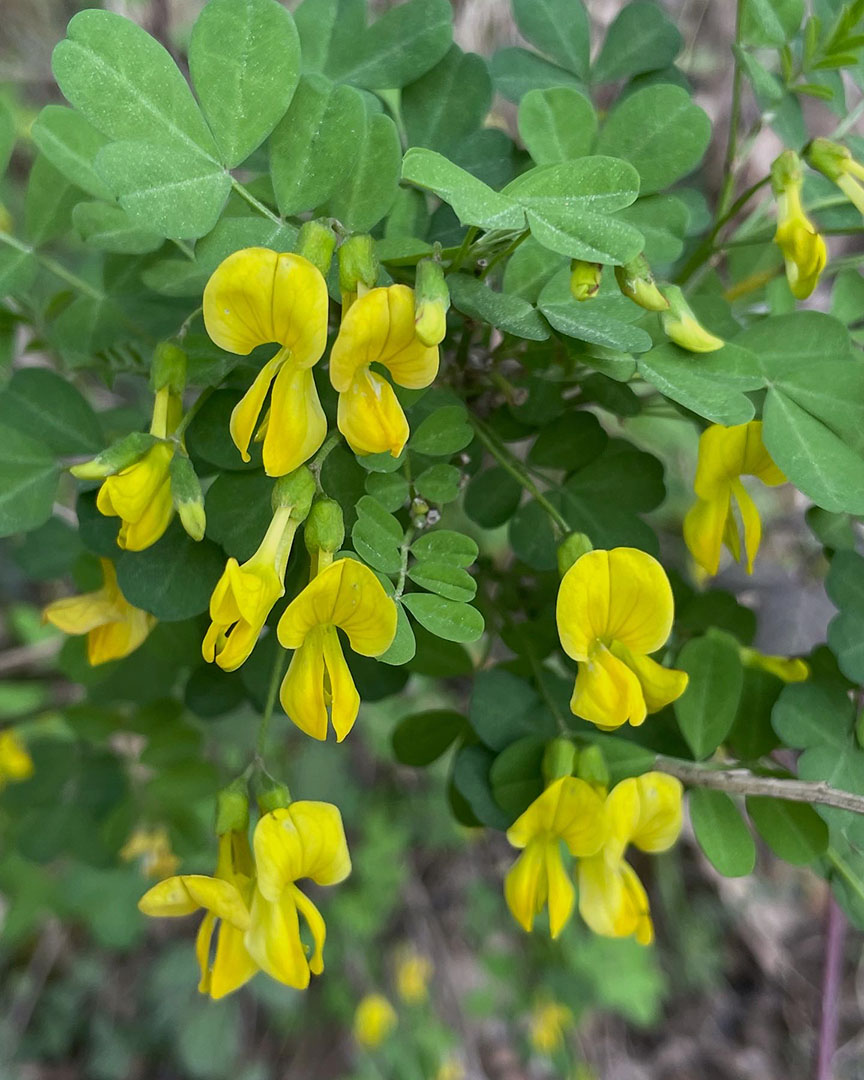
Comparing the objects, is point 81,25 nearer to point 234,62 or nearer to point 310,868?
point 234,62

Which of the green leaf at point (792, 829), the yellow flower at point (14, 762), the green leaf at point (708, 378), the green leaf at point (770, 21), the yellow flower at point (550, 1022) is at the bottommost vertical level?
the yellow flower at point (550, 1022)

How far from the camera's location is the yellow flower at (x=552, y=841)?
28.7 inches

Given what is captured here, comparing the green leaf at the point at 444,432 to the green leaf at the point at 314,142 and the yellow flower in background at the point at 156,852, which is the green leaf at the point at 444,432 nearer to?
the green leaf at the point at 314,142

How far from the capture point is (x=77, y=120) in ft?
2.63

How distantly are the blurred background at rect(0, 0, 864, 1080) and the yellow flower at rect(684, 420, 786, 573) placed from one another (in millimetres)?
1157

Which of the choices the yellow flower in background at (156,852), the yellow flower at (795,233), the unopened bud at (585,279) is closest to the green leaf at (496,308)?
the unopened bud at (585,279)

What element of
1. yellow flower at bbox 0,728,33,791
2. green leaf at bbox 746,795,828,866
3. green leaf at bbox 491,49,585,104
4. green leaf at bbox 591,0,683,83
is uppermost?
green leaf at bbox 591,0,683,83

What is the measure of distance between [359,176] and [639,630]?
16.7 inches

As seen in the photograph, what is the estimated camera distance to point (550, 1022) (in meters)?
2.37

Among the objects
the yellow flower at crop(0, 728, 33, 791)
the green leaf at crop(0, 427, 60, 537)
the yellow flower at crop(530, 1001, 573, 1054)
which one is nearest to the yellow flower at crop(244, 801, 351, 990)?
the green leaf at crop(0, 427, 60, 537)

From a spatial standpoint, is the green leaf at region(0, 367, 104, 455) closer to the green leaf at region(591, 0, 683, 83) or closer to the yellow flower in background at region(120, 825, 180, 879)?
the green leaf at region(591, 0, 683, 83)

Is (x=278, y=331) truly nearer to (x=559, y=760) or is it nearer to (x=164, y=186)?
(x=164, y=186)

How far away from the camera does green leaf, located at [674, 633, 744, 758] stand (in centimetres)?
81

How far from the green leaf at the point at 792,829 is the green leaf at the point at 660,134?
581 millimetres
